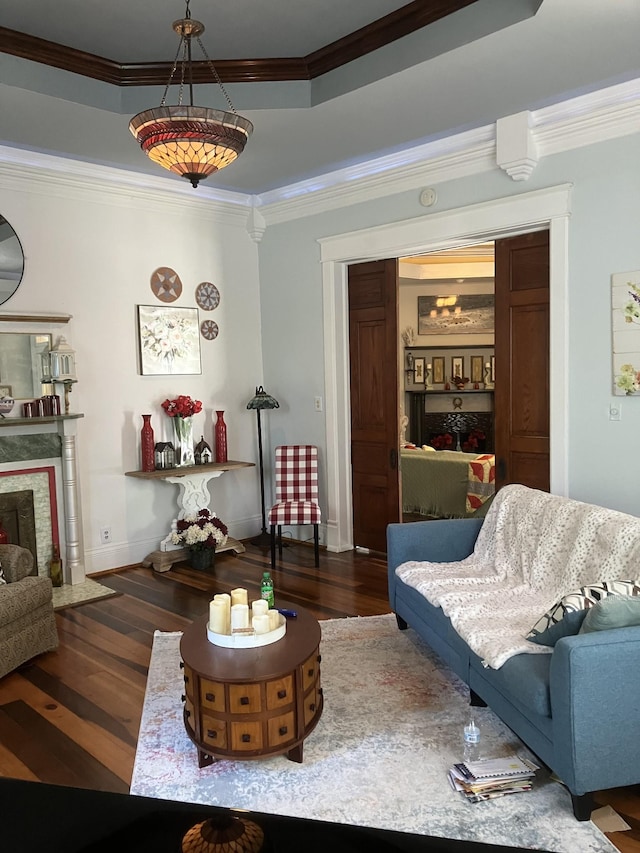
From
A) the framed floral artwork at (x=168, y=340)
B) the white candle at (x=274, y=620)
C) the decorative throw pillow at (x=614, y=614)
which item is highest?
the framed floral artwork at (x=168, y=340)

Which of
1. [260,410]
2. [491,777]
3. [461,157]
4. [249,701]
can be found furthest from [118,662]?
[461,157]

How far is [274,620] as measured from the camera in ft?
9.82

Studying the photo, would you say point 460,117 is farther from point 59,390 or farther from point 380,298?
point 59,390

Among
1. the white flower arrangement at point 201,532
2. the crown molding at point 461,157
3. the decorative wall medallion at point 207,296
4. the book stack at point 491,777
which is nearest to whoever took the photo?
the book stack at point 491,777

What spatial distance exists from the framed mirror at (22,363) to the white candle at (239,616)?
2.98 m

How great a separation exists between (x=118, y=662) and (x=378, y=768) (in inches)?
68.1

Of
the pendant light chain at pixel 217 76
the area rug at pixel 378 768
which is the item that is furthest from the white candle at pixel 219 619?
the pendant light chain at pixel 217 76

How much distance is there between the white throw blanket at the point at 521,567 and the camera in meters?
2.97

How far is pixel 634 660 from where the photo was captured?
2338 millimetres

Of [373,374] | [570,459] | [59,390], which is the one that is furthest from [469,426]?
[59,390]

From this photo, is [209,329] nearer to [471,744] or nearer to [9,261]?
[9,261]

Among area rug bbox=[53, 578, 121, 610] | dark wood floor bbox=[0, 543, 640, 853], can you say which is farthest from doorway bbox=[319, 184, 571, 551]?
area rug bbox=[53, 578, 121, 610]

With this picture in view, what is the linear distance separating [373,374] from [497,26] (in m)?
3.00

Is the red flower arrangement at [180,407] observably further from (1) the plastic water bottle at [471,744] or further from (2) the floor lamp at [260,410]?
(1) the plastic water bottle at [471,744]
